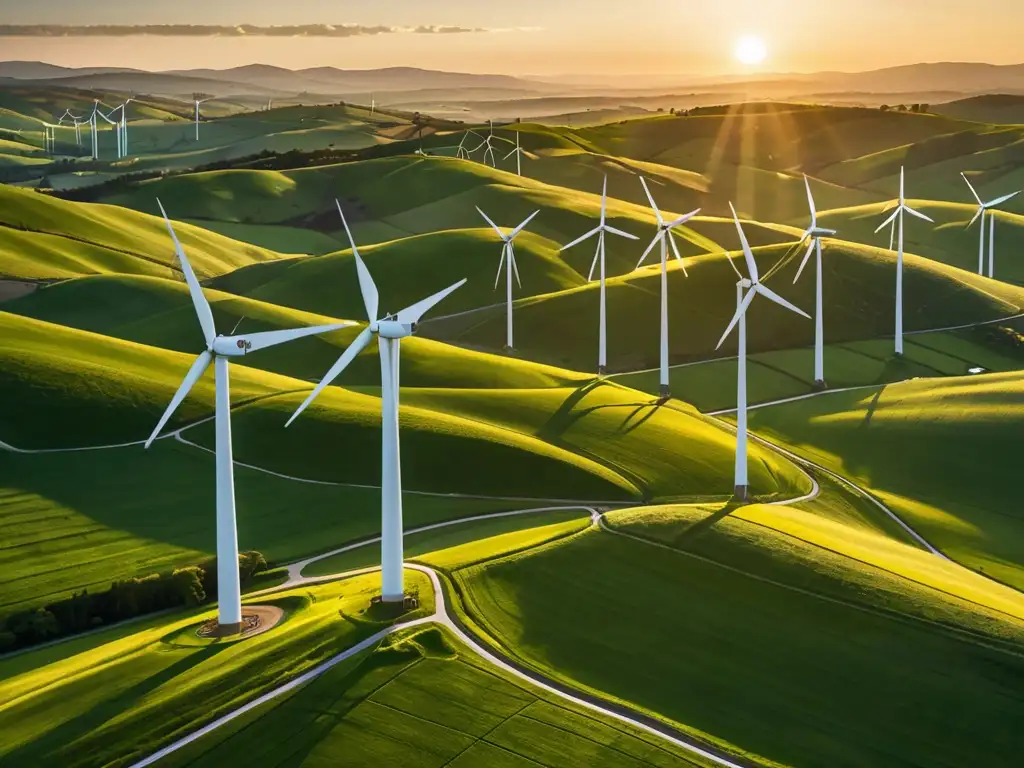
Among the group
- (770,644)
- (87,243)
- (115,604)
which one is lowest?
(115,604)

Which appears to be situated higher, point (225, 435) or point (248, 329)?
point (225, 435)

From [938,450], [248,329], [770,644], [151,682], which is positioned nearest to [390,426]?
[151,682]

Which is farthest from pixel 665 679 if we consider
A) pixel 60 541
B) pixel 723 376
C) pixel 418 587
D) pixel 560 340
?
pixel 560 340

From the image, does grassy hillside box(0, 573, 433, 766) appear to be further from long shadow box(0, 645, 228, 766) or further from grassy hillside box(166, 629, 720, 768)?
grassy hillside box(166, 629, 720, 768)

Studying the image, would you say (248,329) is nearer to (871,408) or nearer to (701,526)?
(871,408)

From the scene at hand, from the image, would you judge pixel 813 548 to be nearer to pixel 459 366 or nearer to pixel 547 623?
pixel 547 623

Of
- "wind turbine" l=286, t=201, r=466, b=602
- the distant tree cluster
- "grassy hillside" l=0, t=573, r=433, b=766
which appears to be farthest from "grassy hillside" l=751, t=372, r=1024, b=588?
the distant tree cluster

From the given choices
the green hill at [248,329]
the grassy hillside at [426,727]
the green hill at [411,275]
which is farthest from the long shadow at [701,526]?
the green hill at [411,275]
